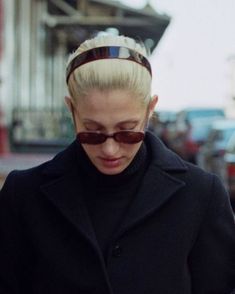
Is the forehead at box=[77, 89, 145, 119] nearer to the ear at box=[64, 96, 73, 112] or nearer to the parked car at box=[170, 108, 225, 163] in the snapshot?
the ear at box=[64, 96, 73, 112]

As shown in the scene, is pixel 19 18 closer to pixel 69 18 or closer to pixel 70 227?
pixel 69 18

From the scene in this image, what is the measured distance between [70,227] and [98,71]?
50 cm

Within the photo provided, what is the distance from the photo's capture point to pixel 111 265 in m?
2.19

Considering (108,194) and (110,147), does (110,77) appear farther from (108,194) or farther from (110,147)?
(108,194)

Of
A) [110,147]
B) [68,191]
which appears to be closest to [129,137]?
[110,147]

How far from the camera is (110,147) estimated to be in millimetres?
2102

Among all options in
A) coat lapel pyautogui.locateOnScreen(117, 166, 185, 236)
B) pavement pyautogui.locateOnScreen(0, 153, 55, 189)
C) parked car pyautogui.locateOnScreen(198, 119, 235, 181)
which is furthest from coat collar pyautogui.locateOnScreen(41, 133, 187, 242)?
parked car pyautogui.locateOnScreen(198, 119, 235, 181)

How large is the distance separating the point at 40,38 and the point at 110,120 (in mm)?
23399

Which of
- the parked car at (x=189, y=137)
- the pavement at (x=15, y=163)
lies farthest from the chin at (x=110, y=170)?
the parked car at (x=189, y=137)

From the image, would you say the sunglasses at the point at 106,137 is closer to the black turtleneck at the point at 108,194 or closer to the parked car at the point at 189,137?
the black turtleneck at the point at 108,194

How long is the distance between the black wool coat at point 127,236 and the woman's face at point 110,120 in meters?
0.17

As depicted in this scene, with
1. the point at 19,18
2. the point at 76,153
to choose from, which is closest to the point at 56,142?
the point at 19,18

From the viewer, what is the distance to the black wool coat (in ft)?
7.18

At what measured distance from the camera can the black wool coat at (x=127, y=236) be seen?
7.18ft
